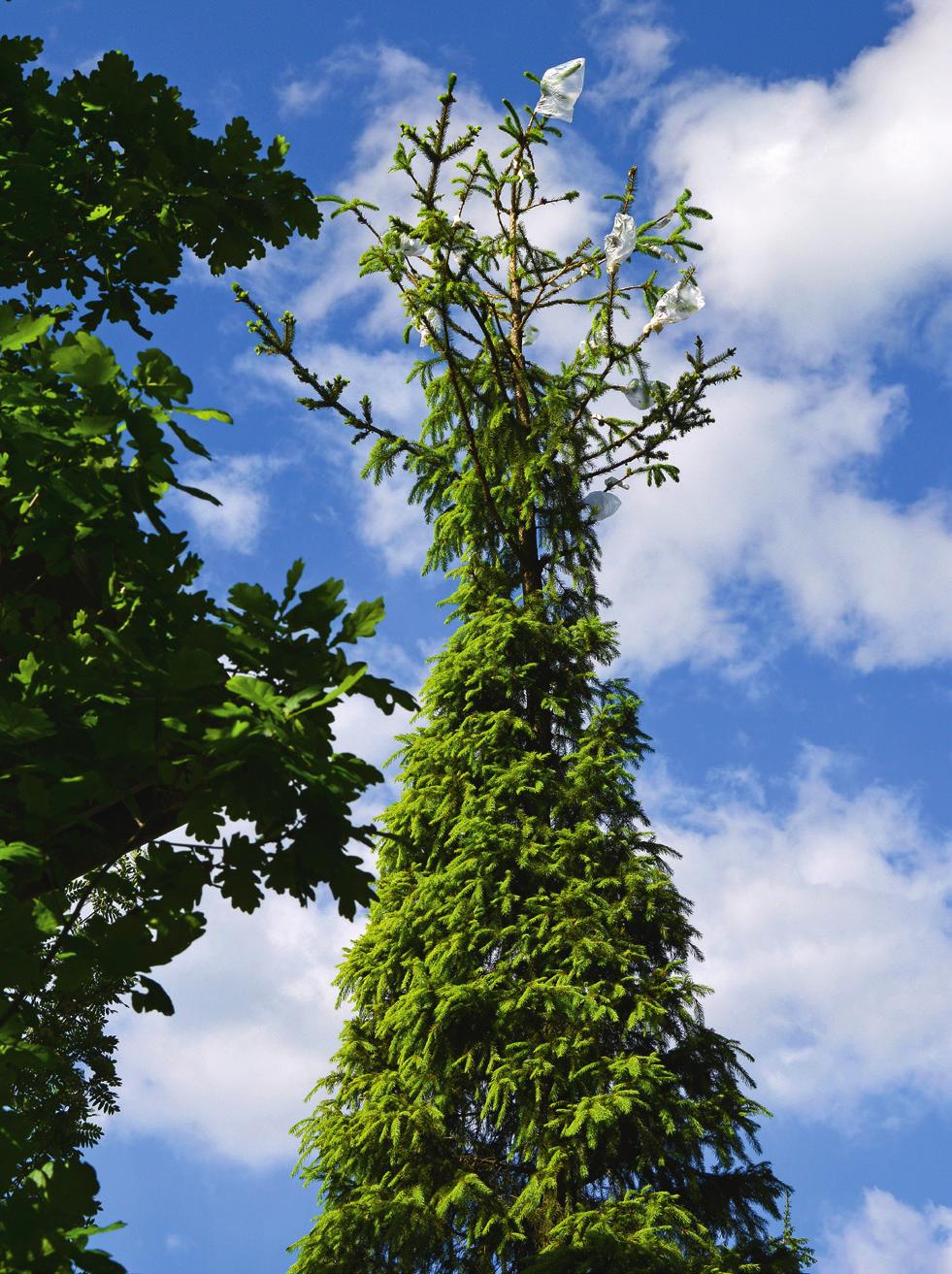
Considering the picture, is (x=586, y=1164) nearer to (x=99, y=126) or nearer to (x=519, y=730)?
(x=519, y=730)

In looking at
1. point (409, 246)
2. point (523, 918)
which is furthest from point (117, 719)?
point (409, 246)

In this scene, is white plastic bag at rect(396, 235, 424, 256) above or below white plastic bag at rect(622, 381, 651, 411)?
above

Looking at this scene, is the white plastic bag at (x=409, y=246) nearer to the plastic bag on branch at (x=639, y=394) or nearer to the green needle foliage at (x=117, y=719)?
the plastic bag on branch at (x=639, y=394)

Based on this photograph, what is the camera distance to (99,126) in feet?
20.8

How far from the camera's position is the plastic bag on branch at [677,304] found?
1210 cm

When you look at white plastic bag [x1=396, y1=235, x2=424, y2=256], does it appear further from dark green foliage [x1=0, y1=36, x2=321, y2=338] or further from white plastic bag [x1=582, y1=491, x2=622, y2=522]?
dark green foliage [x1=0, y1=36, x2=321, y2=338]

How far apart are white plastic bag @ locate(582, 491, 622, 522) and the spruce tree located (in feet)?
0.12

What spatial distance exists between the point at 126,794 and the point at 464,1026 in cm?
592

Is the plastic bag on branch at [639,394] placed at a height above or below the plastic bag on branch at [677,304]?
below

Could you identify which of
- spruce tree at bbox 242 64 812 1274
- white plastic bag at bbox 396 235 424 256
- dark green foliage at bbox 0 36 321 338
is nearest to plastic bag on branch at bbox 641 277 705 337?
spruce tree at bbox 242 64 812 1274

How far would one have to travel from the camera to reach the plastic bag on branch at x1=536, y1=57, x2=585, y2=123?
1225 centimetres

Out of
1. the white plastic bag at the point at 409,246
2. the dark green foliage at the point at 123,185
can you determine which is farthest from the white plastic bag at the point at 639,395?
the dark green foliage at the point at 123,185

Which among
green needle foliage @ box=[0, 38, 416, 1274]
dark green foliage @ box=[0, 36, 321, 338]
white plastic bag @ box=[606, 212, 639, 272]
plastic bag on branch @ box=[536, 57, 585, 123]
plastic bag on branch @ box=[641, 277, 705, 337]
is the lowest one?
green needle foliage @ box=[0, 38, 416, 1274]

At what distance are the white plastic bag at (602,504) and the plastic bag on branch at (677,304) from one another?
1.77m
